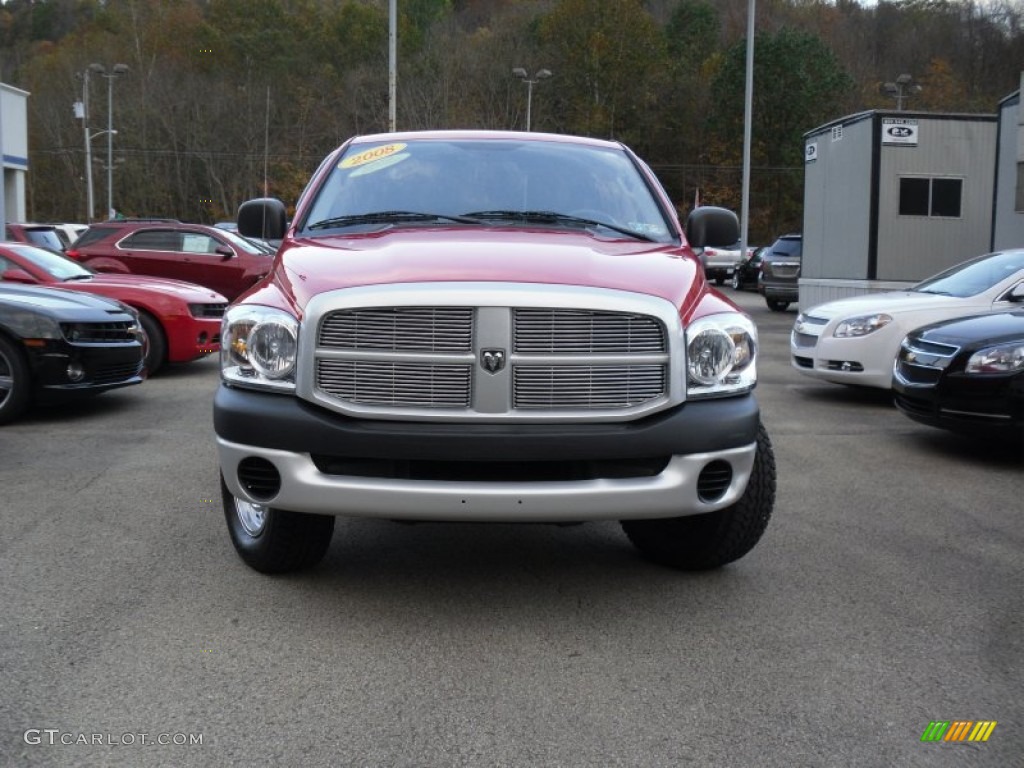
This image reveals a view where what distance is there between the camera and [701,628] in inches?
159

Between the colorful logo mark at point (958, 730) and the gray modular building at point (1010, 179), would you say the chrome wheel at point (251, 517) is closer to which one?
the colorful logo mark at point (958, 730)

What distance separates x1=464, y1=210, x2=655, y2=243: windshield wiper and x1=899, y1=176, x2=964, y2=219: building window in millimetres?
16074

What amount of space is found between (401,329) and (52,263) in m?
9.07

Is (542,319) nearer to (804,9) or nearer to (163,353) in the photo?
(163,353)

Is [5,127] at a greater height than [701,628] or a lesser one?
greater

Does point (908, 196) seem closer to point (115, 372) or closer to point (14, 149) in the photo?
point (115, 372)

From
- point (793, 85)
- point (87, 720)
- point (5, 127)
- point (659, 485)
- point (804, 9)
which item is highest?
point (804, 9)

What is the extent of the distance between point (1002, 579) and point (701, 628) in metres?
1.59

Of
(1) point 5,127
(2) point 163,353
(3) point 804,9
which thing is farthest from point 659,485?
(3) point 804,9

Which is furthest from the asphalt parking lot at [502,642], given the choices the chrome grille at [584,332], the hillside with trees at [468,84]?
the hillside with trees at [468,84]

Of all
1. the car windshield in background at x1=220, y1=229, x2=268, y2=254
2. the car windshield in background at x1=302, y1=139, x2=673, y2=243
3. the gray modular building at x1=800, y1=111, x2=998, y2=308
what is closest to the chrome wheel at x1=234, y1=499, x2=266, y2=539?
the car windshield in background at x1=302, y1=139, x2=673, y2=243

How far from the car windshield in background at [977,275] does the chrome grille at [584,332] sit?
737cm

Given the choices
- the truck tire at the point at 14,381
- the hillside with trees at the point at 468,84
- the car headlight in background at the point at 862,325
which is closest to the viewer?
the truck tire at the point at 14,381

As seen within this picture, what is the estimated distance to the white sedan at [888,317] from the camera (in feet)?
33.2
